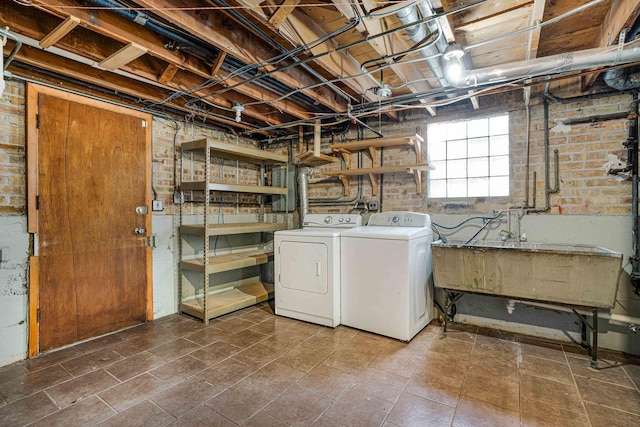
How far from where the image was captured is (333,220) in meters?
3.74

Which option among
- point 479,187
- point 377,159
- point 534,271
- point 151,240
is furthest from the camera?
point 377,159

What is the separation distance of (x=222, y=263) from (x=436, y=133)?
2.84 m

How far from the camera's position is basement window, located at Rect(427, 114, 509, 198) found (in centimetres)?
319

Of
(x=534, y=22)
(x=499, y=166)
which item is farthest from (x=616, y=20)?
(x=499, y=166)

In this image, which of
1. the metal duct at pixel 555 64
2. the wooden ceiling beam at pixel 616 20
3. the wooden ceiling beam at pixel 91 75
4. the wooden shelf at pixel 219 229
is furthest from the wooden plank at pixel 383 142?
the wooden ceiling beam at pixel 91 75

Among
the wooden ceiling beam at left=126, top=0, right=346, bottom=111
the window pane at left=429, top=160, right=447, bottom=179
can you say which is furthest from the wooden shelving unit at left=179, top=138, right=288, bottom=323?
the window pane at left=429, top=160, right=447, bottom=179

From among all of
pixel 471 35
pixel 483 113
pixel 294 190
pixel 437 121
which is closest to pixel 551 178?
pixel 483 113

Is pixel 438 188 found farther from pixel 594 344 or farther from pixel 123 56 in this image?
pixel 123 56

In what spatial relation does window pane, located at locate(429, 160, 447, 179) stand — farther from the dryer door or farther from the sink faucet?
the dryer door

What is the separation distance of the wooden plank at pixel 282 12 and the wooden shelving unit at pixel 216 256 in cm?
177

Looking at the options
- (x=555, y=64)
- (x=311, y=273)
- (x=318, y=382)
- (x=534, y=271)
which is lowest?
(x=318, y=382)

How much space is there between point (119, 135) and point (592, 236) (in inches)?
178

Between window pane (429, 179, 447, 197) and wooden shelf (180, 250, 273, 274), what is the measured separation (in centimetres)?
215

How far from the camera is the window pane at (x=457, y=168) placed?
133 inches
